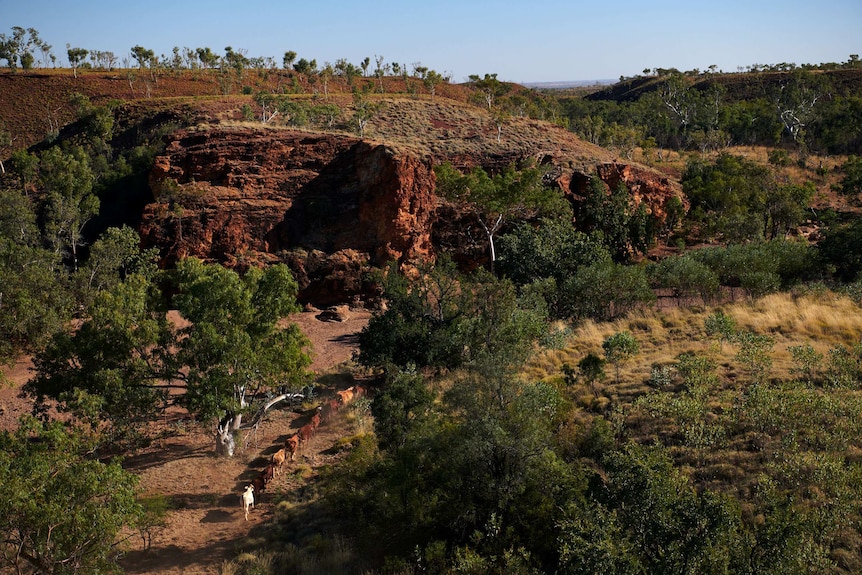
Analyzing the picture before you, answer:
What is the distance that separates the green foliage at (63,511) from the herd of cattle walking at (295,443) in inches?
163

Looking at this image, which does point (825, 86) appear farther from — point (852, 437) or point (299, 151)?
point (852, 437)

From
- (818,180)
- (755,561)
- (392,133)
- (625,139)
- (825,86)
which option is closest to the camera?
(755,561)

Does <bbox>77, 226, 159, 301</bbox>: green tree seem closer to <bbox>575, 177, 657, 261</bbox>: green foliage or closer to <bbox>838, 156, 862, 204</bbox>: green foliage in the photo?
<bbox>575, 177, 657, 261</bbox>: green foliage

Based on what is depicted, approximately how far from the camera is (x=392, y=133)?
3938 centimetres

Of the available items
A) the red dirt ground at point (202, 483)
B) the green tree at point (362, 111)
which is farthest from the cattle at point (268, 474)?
the green tree at point (362, 111)

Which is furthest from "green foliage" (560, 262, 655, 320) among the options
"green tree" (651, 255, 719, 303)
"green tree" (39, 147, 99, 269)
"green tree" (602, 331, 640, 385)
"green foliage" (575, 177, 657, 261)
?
"green tree" (39, 147, 99, 269)

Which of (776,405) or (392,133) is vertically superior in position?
(392,133)

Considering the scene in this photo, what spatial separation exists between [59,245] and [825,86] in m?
72.6

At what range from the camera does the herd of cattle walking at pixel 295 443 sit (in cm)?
1276

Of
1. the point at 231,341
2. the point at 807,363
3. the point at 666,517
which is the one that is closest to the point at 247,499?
the point at 231,341

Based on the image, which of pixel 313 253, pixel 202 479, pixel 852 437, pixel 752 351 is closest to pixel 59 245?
pixel 313 253

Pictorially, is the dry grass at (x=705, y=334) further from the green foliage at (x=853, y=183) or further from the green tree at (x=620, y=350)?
the green foliage at (x=853, y=183)

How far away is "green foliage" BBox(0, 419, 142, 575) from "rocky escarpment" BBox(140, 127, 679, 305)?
70.0ft

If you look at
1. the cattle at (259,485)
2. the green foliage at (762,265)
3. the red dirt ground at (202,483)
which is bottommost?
the red dirt ground at (202,483)
